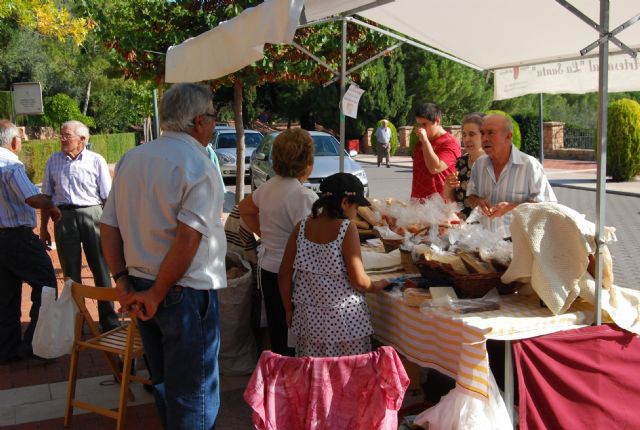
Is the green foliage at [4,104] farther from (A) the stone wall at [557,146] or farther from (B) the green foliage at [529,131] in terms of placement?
(B) the green foliage at [529,131]

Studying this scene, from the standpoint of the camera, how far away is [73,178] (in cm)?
521

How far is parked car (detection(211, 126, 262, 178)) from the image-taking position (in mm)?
19562

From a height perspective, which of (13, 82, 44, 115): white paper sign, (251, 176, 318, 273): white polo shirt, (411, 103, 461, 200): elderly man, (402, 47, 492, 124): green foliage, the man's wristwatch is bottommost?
the man's wristwatch

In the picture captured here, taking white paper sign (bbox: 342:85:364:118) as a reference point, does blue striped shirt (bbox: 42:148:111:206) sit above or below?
below

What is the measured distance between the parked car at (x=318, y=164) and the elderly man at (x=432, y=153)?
27.5 feet

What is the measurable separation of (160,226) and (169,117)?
1.47ft

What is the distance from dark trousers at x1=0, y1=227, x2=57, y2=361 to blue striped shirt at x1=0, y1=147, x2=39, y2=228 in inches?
3.7

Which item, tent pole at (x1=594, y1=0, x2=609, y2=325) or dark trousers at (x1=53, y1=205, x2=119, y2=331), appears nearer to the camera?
tent pole at (x1=594, y1=0, x2=609, y2=325)

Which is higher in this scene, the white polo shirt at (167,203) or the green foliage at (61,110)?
the green foliage at (61,110)

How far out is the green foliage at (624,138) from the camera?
680 inches

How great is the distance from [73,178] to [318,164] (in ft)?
31.0

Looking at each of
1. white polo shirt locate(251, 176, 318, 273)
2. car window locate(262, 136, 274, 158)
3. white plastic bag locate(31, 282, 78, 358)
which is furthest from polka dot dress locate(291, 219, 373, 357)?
car window locate(262, 136, 274, 158)

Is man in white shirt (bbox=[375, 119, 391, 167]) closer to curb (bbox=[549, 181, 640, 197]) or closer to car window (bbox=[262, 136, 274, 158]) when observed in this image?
curb (bbox=[549, 181, 640, 197])

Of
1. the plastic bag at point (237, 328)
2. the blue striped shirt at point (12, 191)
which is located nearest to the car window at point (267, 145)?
the blue striped shirt at point (12, 191)
